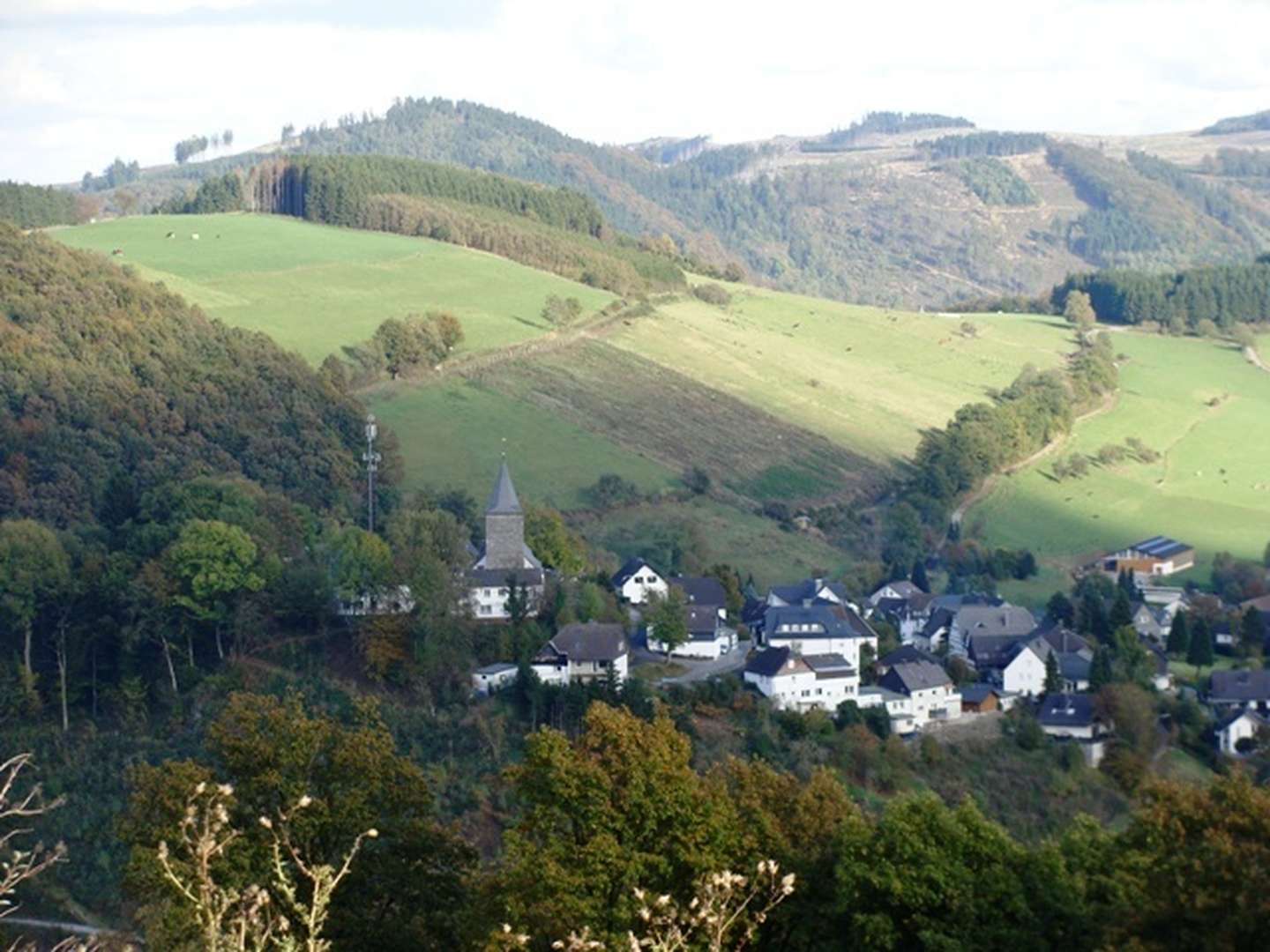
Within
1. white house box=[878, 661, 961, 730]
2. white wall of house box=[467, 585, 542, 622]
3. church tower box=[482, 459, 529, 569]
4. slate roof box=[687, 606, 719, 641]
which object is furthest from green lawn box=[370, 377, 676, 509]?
white house box=[878, 661, 961, 730]

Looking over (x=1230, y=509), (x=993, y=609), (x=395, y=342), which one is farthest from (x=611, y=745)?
(x=1230, y=509)

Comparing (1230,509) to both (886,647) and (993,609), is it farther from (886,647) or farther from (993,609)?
(886,647)

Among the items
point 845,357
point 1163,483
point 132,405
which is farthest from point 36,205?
point 1163,483

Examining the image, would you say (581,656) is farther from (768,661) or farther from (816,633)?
(816,633)

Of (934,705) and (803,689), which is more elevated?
(803,689)

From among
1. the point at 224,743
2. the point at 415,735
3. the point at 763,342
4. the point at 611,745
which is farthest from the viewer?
the point at 763,342
